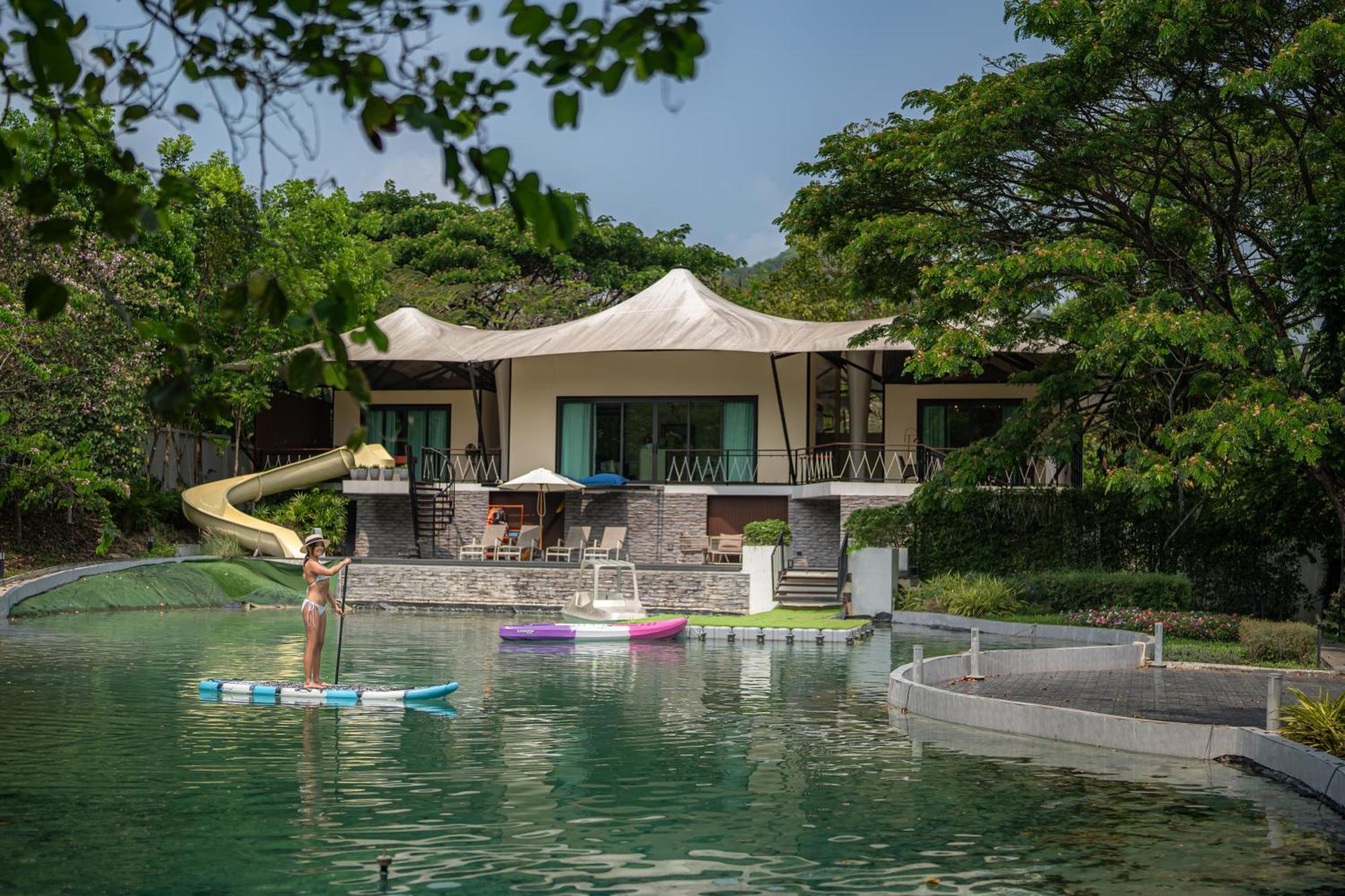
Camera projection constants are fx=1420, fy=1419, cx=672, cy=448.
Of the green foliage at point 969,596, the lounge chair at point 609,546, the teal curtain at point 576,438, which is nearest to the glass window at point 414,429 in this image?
the teal curtain at point 576,438

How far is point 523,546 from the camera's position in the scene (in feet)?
118

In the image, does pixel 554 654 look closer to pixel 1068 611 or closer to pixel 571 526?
pixel 1068 611

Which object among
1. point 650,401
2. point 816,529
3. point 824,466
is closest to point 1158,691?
point 824,466

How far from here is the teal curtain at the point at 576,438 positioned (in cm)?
4006

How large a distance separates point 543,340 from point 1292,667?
23.3m

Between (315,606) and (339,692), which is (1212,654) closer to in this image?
(339,692)

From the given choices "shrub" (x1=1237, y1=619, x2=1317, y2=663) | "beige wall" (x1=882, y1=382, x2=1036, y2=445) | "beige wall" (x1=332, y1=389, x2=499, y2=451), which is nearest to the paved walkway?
"shrub" (x1=1237, y1=619, x2=1317, y2=663)

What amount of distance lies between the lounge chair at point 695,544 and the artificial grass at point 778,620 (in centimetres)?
679

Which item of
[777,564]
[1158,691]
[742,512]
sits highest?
[742,512]

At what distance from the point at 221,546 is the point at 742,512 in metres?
13.4

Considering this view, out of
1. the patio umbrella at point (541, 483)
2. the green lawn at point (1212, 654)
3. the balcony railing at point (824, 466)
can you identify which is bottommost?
the green lawn at point (1212, 654)

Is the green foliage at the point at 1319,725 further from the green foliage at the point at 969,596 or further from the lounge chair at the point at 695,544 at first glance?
the lounge chair at the point at 695,544

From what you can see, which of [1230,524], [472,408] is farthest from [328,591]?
[472,408]

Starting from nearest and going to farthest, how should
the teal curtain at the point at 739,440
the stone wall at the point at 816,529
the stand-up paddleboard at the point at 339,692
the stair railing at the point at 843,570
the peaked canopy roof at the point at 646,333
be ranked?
the stand-up paddleboard at the point at 339,692 < the stair railing at the point at 843,570 < the peaked canopy roof at the point at 646,333 < the stone wall at the point at 816,529 < the teal curtain at the point at 739,440
